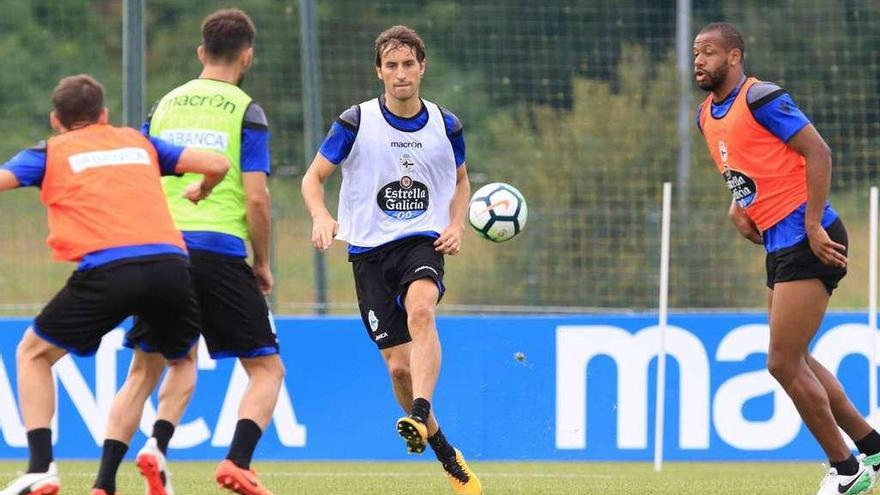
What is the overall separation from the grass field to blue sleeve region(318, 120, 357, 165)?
174 cm

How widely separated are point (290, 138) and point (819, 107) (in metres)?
5.37

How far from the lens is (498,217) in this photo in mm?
8203

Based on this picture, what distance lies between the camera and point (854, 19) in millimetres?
14891

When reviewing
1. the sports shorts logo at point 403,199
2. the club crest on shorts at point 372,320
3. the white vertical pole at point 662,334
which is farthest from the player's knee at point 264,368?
the white vertical pole at point 662,334

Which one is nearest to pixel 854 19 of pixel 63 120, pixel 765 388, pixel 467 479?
pixel 765 388

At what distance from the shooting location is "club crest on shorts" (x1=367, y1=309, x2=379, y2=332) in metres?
7.76

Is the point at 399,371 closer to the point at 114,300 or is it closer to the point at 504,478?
the point at 504,478

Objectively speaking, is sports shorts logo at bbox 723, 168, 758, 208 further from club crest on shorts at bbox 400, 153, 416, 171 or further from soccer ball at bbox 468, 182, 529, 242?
club crest on shorts at bbox 400, 153, 416, 171

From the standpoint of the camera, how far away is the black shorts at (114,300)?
5840mm

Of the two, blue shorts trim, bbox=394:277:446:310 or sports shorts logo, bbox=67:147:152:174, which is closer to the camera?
sports shorts logo, bbox=67:147:152:174

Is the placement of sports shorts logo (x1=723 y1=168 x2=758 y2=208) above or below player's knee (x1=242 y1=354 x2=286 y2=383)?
above

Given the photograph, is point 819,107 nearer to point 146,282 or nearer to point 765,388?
point 765,388

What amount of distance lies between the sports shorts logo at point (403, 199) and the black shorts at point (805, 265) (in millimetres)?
1839

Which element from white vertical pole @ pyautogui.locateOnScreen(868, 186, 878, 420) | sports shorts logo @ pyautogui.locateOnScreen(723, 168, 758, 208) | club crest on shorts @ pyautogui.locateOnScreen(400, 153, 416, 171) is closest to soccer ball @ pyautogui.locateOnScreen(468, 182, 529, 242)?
club crest on shorts @ pyautogui.locateOnScreen(400, 153, 416, 171)
